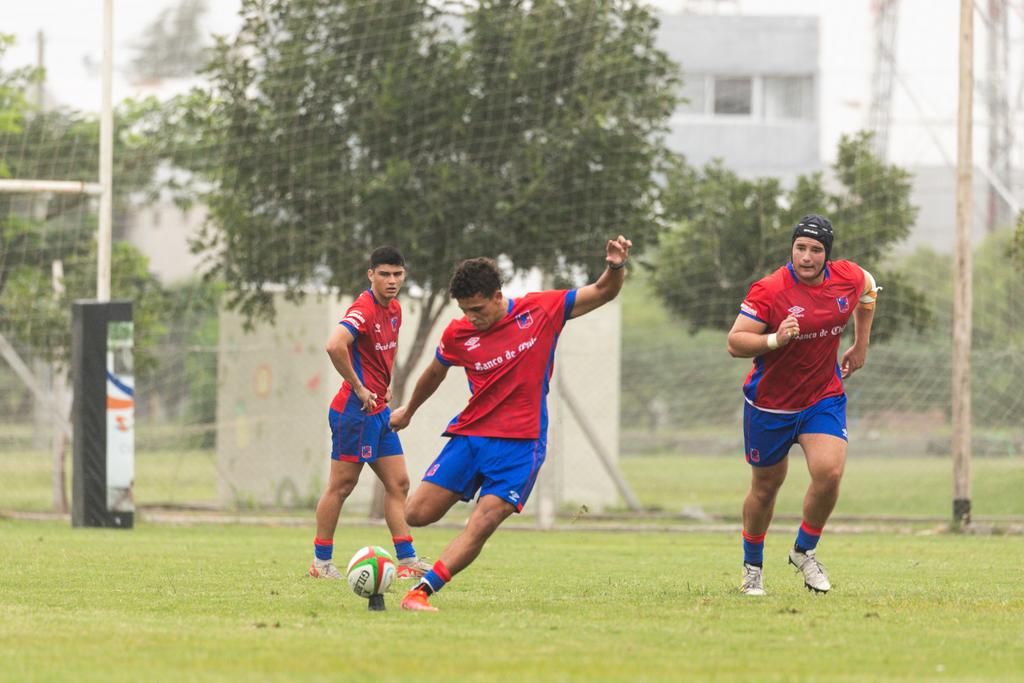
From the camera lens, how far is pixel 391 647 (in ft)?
22.4

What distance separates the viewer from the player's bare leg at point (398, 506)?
34.7 feet

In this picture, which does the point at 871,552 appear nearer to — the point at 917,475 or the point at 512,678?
the point at 512,678

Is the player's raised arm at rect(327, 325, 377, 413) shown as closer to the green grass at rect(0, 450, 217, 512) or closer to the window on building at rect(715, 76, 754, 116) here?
the green grass at rect(0, 450, 217, 512)

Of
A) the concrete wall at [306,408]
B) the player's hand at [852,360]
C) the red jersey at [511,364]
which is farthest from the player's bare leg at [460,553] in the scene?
the concrete wall at [306,408]

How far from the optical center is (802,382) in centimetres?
947

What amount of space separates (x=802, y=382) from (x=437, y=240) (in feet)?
32.6

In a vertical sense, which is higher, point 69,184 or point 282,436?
point 69,184

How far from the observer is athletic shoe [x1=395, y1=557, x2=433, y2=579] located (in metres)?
10.4

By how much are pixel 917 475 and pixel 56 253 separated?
47.7 ft

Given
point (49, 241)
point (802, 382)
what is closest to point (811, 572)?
point (802, 382)

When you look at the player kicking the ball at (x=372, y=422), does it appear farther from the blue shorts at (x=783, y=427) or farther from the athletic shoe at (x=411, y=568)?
the blue shorts at (x=783, y=427)

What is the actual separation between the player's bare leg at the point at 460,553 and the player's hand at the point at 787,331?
1777 mm

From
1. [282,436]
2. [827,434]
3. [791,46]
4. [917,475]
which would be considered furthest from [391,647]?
[791,46]

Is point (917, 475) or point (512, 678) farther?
point (917, 475)
